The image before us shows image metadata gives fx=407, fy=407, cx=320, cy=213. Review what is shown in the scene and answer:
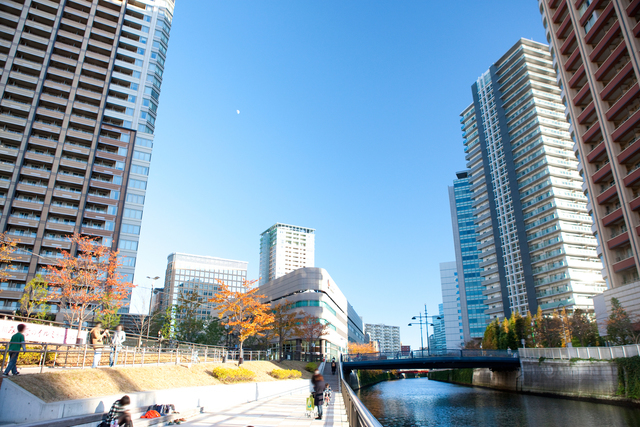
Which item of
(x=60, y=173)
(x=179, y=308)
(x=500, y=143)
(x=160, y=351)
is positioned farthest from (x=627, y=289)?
(x=60, y=173)

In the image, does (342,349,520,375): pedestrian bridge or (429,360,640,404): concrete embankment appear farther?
(342,349,520,375): pedestrian bridge

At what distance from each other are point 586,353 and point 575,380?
9.37 ft

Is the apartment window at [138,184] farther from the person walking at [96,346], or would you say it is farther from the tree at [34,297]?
the person walking at [96,346]

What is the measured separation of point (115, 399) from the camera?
43.9ft

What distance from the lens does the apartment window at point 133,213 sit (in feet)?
229

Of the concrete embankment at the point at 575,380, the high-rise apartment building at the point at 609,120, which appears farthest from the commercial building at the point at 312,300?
the high-rise apartment building at the point at 609,120

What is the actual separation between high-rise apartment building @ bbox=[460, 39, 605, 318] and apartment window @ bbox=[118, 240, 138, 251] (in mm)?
77302

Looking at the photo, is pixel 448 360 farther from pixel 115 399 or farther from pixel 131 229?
pixel 131 229

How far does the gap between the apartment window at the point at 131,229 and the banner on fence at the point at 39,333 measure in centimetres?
4879

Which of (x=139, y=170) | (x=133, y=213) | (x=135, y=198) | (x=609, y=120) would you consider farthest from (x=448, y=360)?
(x=139, y=170)

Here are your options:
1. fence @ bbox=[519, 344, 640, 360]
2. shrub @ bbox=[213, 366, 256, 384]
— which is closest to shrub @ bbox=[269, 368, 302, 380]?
shrub @ bbox=[213, 366, 256, 384]

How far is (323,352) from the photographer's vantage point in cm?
7019

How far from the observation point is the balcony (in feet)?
128

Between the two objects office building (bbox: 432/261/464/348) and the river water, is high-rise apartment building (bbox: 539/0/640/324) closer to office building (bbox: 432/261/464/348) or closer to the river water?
the river water
